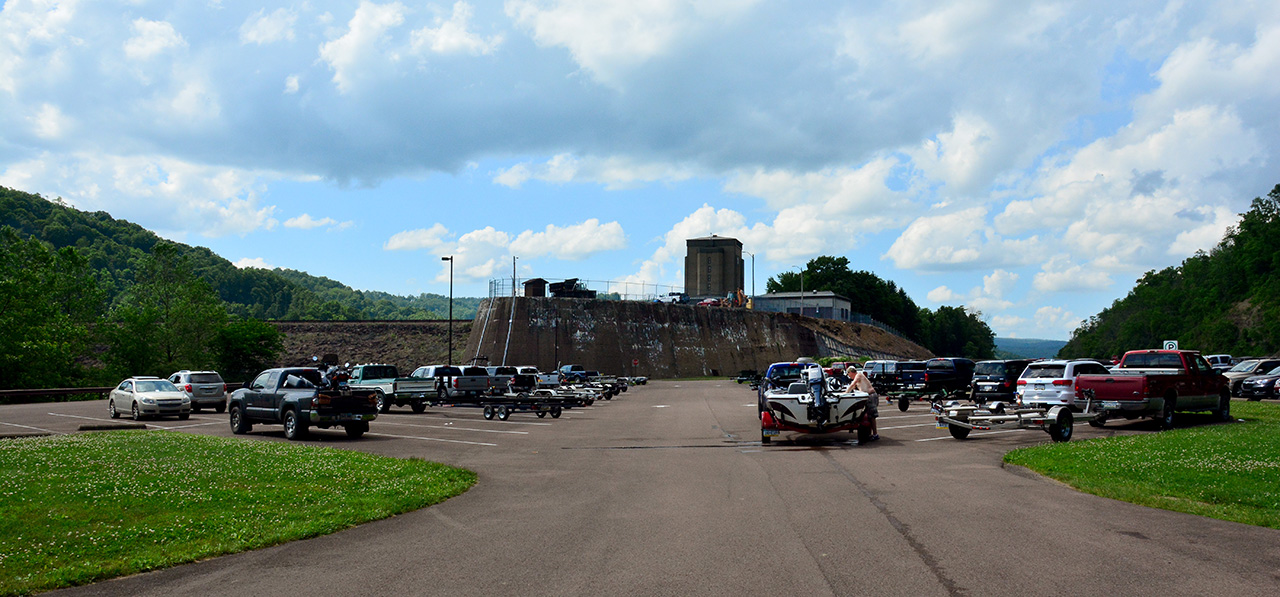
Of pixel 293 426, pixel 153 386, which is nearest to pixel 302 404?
pixel 293 426

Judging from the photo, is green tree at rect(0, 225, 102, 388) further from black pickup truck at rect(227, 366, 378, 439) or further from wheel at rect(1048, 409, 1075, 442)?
wheel at rect(1048, 409, 1075, 442)

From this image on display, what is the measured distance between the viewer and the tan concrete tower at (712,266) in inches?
5128

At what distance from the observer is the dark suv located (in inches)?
1014

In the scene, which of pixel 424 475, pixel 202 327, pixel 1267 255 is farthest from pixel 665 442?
pixel 1267 255

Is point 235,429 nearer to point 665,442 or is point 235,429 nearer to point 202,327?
point 665,442

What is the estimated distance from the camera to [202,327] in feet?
258

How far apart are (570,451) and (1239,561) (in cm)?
1184

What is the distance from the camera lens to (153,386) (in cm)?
2798

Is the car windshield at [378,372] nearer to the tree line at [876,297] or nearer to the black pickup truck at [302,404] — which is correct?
the black pickup truck at [302,404]

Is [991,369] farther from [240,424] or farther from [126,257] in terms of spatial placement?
[126,257]

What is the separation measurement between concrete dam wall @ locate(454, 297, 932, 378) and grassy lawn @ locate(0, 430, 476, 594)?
56.6m

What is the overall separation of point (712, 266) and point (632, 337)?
181ft

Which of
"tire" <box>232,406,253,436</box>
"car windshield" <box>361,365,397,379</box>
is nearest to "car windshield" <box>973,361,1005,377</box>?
"car windshield" <box>361,365,397,379</box>

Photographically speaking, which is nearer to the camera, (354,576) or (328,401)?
(354,576)
